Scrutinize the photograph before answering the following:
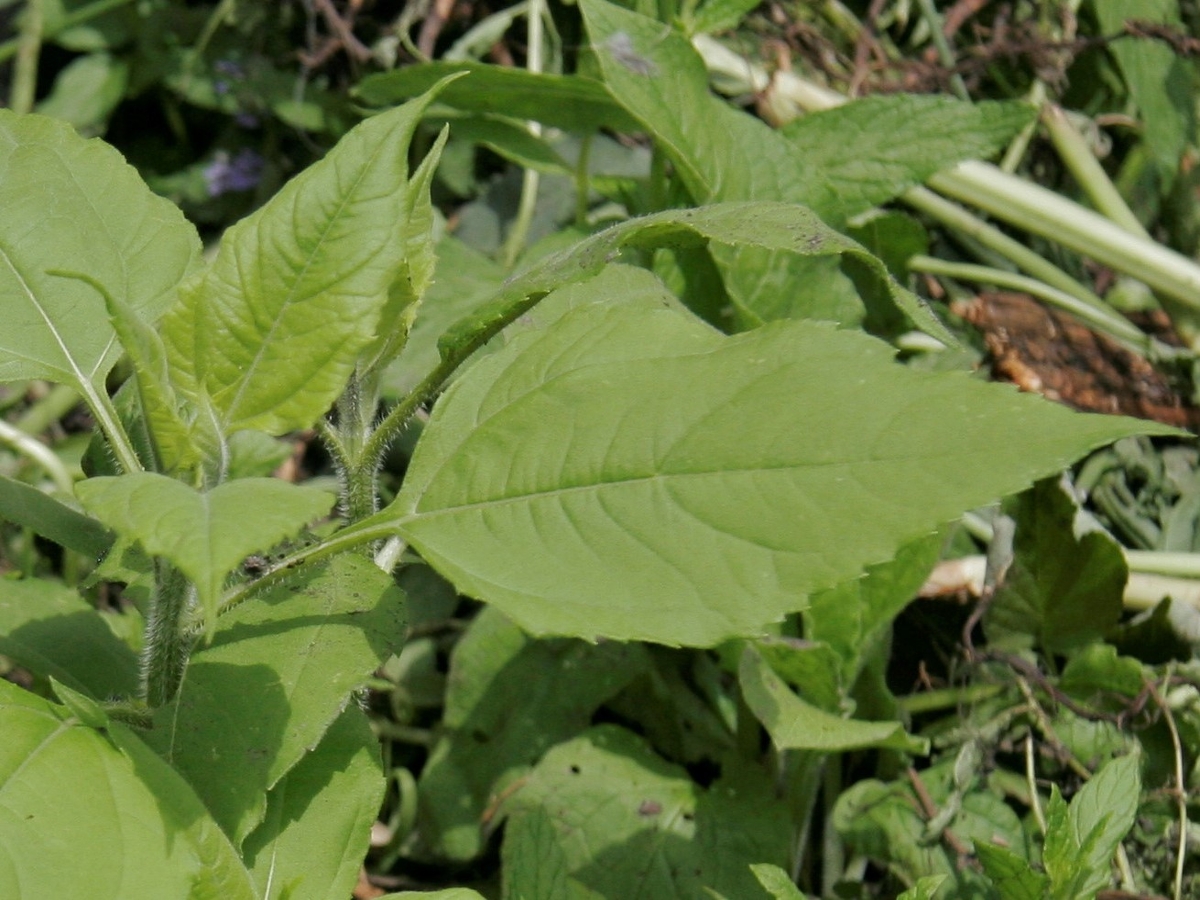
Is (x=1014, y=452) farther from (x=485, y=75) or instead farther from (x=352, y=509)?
(x=485, y=75)

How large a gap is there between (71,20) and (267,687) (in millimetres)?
2028

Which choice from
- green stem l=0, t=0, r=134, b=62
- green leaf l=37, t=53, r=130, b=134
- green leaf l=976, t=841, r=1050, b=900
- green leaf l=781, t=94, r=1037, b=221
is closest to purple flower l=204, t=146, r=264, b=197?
green leaf l=37, t=53, r=130, b=134

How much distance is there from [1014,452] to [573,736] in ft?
3.16

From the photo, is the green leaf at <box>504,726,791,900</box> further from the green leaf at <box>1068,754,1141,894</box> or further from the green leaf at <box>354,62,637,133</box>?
the green leaf at <box>354,62,637,133</box>

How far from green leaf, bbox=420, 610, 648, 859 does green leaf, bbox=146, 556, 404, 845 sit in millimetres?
649

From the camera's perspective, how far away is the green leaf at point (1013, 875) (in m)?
1.17

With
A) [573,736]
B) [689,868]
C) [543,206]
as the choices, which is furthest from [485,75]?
[689,868]

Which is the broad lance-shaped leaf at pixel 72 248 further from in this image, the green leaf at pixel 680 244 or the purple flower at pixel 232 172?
the purple flower at pixel 232 172

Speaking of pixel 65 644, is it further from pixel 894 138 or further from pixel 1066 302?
pixel 1066 302

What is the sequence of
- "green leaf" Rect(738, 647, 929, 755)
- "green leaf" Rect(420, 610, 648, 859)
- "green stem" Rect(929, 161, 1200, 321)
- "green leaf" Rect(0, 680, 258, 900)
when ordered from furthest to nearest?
"green stem" Rect(929, 161, 1200, 321), "green leaf" Rect(420, 610, 648, 859), "green leaf" Rect(738, 647, 929, 755), "green leaf" Rect(0, 680, 258, 900)

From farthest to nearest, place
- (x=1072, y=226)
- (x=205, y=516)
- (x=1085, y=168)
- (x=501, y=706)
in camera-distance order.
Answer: (x=1085, y=168), (x=1072, y=226), (x=501, y=706), (x=205, y=516)

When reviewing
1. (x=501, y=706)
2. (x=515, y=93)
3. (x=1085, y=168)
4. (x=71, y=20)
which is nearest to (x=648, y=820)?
(x=501, y=706)

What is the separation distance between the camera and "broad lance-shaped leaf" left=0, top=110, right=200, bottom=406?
1062mm

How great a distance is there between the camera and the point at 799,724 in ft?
4.26
